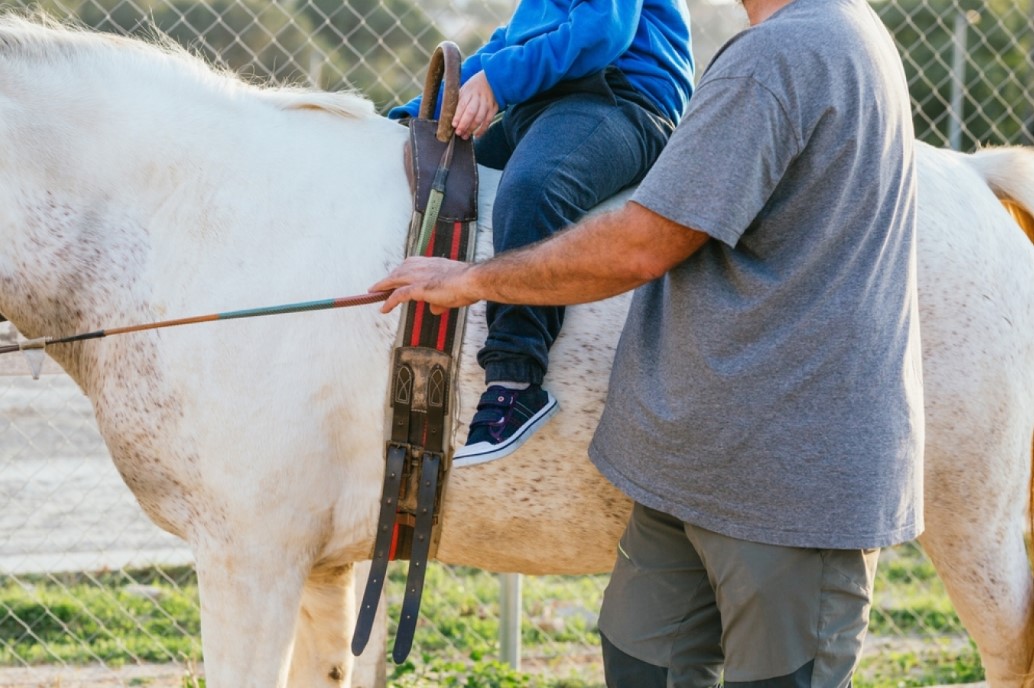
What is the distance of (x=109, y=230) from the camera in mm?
2434

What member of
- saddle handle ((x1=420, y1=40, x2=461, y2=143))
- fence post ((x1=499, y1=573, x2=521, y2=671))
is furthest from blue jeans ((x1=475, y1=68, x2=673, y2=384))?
fence post ((x1=499, y1=573, x2=521, y2=671))

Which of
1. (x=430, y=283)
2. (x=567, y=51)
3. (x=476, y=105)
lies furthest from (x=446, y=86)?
(x=430, y=283)

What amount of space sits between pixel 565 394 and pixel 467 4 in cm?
305

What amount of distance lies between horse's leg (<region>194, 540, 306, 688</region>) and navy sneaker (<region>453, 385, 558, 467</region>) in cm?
47

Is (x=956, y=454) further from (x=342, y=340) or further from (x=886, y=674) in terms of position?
(x=886, y=674)

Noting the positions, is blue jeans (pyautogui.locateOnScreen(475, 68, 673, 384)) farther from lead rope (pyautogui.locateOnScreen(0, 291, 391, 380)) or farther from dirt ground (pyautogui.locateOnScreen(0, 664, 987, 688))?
dirt ground (pyautogui.locateOnScreen(0, 664, 987, 688))

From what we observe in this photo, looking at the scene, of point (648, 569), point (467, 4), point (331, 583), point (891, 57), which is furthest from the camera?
point (467, 4)

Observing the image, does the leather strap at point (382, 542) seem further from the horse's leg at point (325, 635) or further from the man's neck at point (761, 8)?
the man's neck at point (761, 8)

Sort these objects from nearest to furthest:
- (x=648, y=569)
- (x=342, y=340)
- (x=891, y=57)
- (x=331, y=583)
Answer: (x=891, y=57)
(x=648, y=569)
(x=342, y=340)
(x=331, y=583)

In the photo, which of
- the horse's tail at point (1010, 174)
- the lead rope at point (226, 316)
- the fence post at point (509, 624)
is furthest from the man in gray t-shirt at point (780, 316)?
the fence post at point (509, 624)

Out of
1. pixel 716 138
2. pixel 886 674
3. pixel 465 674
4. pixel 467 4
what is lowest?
pixel 886 674

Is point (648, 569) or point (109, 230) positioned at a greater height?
point (109, 230)

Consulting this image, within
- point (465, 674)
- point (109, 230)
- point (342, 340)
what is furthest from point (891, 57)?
point (465, 674)

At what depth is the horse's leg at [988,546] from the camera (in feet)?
8.32
